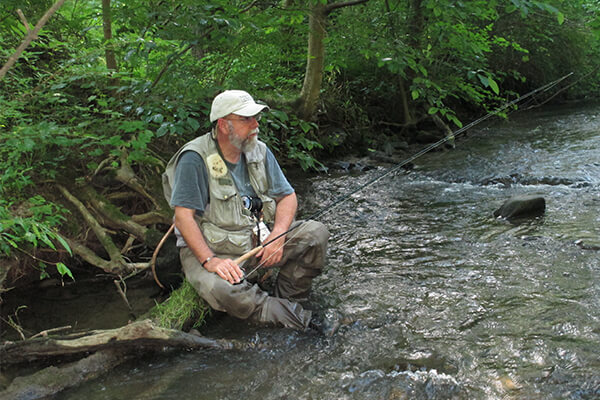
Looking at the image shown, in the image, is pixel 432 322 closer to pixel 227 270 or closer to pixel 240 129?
pixel 227 270

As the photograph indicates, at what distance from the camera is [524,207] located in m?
5.88

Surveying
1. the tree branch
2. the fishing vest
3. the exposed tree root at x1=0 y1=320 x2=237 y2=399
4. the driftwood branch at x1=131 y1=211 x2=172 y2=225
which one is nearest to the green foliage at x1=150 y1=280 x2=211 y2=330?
the exposed tree root at x1=0 y1=320 x2=237 y2=399

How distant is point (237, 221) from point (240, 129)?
2.32ft

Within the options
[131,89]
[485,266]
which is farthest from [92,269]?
[485,266]

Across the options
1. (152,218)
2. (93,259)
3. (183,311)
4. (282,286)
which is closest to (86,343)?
(183,311)

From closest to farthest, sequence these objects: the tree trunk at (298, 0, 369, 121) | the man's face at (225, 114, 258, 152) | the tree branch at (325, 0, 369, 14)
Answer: the man's face at (225, 114, 258, 152) < the tree branch at (325, 0, 369, 14) < the tree trunk at (298, 0, 369, 121)

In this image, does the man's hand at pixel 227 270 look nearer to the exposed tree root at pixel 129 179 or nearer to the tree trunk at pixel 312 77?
the exposed tree root at pixel 129 179

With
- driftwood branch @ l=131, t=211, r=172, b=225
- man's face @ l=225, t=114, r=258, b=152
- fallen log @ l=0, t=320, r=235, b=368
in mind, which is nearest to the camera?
fallen log @ l=0, t=320, r=235, b=368

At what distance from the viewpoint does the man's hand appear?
135 inches

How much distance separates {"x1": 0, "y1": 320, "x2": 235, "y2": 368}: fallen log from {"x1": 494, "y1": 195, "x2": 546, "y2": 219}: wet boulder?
14.5ft

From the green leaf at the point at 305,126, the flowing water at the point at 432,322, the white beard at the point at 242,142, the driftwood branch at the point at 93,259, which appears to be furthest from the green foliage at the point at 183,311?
the green leaf at the point at 305,126

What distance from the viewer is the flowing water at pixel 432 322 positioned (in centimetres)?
291

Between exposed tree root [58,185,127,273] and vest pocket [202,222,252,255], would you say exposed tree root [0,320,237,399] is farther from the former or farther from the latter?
exposed tree root [58,185,127,273]

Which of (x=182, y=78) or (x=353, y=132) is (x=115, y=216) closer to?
Answer: (x=182, y=78)
